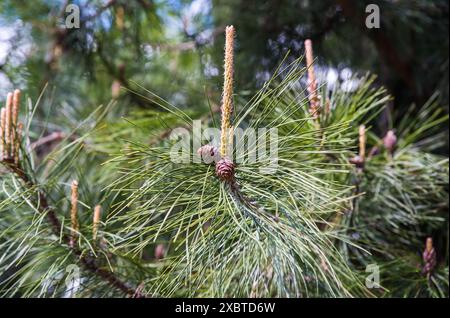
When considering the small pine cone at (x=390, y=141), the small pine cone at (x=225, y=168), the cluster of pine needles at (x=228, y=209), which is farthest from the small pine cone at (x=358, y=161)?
the small pine cone at (x=225, y=168)

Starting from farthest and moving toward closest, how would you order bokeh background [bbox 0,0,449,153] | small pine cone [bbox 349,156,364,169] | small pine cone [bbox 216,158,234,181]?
bokeh background [bbox 0,0,449,153] → small pine cone [bbox 349,156,364,169] → small pine cone [bbox 216,158,234,181]

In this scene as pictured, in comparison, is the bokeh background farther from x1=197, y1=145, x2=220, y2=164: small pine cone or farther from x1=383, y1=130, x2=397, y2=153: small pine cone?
Result: x1=197, y1=145, x2=220, y2=164: small pine cone

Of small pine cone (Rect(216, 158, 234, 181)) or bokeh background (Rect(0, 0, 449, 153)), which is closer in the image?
small pine cone (Rect(216, 158, 234, 181))

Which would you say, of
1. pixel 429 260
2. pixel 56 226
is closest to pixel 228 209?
pixel 56 226

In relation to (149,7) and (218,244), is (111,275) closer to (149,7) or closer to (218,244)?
(218,244)

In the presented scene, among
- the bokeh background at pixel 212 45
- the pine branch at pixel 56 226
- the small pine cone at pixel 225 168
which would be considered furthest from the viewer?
the bokeh background at pixel 212 45

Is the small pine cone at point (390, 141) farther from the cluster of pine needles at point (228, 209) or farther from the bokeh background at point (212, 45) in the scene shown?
the bokeh background at point (212, 45)

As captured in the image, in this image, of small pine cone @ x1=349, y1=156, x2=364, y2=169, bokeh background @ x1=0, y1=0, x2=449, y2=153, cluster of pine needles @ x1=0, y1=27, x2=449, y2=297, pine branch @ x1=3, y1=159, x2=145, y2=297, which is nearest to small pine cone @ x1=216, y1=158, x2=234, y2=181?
cluster of pine needles @ x1=0, y1=27, x2=449, y2=297

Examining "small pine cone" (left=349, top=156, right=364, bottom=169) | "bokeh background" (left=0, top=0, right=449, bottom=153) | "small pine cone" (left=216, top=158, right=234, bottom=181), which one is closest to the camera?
"small pine cone" (left=216, top=158, right=234, bottom=181)
